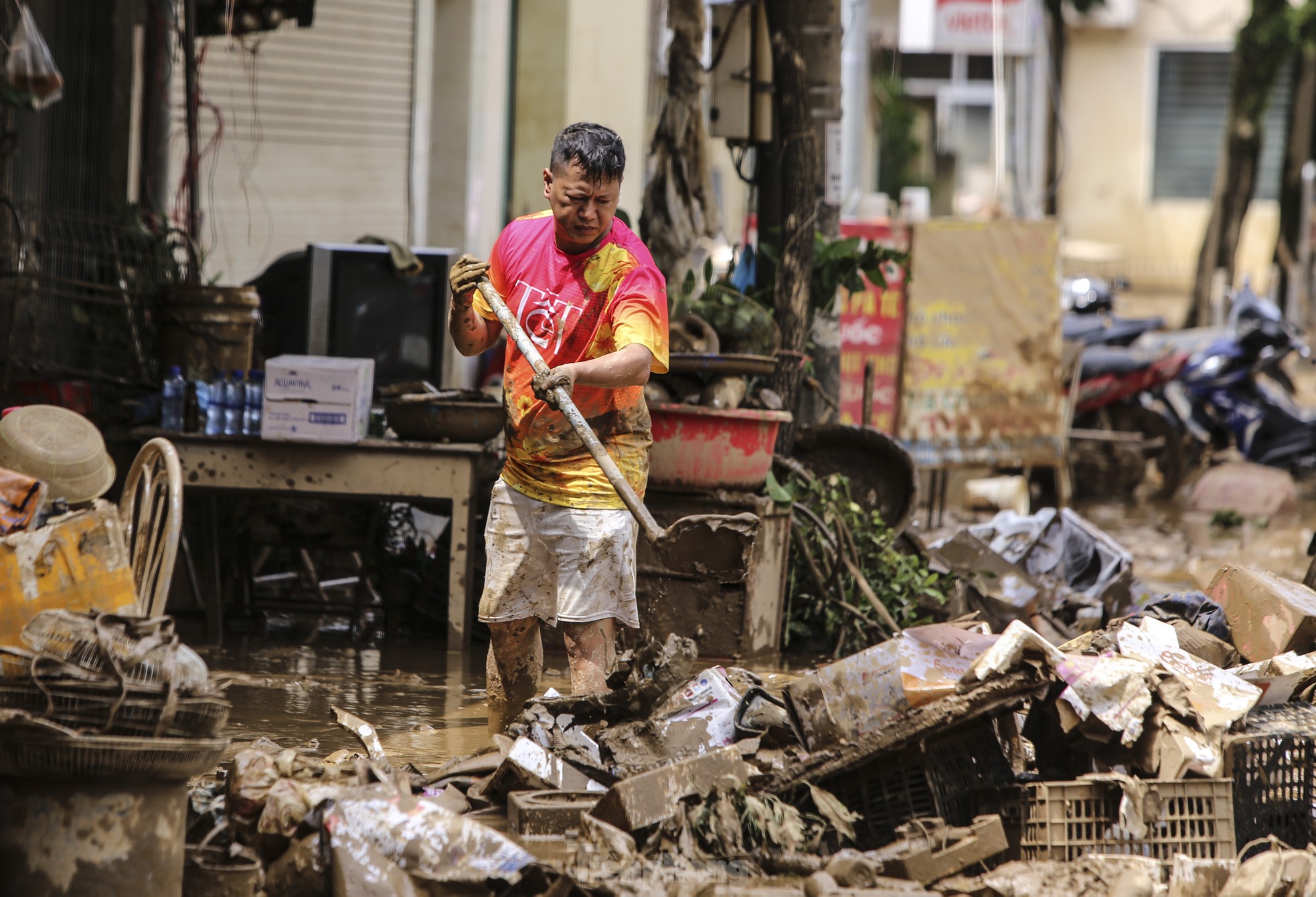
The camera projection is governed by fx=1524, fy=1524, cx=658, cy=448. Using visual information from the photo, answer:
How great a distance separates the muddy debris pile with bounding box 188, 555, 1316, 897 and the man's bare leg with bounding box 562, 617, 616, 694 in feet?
0.89

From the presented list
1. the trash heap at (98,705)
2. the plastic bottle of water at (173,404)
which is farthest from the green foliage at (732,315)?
the trash heap at (98,705)

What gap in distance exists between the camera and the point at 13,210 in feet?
21.6

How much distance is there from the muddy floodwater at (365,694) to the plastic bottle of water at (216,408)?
3.01ft

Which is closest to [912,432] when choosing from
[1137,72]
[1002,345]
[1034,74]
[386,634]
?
[1002,345]

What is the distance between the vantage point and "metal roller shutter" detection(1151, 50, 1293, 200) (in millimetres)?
29953

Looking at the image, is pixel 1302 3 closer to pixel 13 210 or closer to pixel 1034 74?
pixel 1034 74

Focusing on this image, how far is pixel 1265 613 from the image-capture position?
512cm

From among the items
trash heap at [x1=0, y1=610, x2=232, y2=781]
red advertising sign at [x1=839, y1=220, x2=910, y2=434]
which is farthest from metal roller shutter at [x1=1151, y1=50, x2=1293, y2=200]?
trash heap at [x1=0, y1=610, x2=232, y2=781]

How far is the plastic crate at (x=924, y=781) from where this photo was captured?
3807mm

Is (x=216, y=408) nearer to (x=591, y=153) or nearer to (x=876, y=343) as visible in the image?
(x=591, y=153)

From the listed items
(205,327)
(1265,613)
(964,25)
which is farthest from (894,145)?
(1265,613)

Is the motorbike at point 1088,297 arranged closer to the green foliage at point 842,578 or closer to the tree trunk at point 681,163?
the tree trunk at point 681,163

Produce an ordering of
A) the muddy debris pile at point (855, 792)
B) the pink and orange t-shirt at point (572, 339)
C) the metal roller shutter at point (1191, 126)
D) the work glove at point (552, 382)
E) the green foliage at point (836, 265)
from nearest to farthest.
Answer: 1. the muddy debris pile at point (855, 792)
2. the work glove at point (552, 382)
3. the pink and orange t-shirt at point (572, 339)
4. the green foliage at point (836, 265)
5. the metal roller shutter at point (1191, 126)

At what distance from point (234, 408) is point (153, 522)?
2.43 meters
